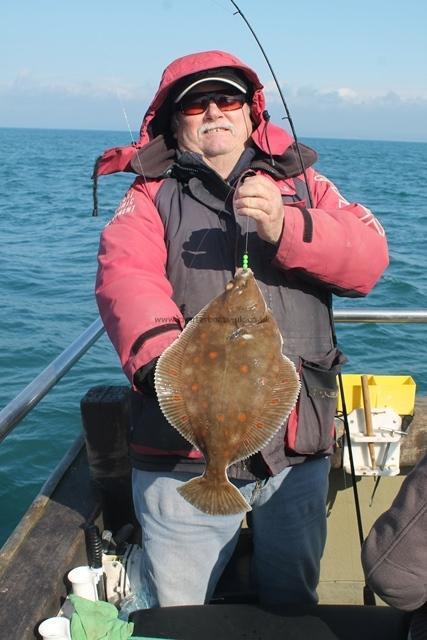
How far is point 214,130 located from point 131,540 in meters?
1.99

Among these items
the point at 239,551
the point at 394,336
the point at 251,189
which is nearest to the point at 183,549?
the point at 239,551

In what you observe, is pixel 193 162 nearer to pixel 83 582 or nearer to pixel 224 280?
pixel 224 280

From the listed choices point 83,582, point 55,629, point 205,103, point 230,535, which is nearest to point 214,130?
point 205,103

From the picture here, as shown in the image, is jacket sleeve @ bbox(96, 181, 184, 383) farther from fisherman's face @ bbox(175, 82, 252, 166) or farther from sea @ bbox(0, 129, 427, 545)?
sea @ bbox(0, 129, 427, 545)

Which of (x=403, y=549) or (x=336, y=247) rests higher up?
(x=336, y=247)

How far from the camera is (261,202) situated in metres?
2.15

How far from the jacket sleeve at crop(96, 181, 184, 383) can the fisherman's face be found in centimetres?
29

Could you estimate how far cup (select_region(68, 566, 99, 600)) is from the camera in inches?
106

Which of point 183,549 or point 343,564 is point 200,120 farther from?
point 343,564

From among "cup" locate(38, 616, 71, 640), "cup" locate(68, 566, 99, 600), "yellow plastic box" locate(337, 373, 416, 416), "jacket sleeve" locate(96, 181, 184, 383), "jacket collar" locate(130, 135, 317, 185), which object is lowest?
"cup" locate(68, 566, 99, 600)

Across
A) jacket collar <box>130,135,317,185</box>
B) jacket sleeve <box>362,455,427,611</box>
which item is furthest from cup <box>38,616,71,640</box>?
jacket collar <box>130,135,317,185</box>

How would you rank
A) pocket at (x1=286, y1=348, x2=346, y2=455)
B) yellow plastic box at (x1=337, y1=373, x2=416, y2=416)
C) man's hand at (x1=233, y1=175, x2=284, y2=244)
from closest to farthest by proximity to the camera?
man's hand at (x1=233, y1=175, x2=284, y2=244) → pocket at (x1=286, y1=348, x2=346, y2=455) → yellow plastic box at (x1=337, y1=373, x2=416, y2=416)

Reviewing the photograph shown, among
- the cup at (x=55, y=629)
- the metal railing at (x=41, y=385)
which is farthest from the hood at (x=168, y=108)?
the cup at (x=55, y=629)

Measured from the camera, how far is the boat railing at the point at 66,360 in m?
2.61
